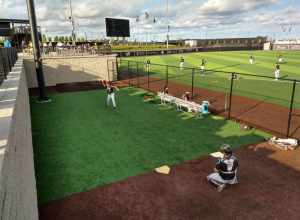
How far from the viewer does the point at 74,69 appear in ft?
85.9

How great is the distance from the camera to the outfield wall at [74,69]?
78.5 ft

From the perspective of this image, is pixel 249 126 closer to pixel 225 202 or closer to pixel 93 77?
pixel 225 202

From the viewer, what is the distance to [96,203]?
636 centimetres

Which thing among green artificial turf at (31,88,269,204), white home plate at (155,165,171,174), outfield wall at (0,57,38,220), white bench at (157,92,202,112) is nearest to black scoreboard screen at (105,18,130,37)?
green artificial turf at (31,88,269,204)

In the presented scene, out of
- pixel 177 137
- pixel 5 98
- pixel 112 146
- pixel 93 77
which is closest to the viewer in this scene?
pixel 5 98

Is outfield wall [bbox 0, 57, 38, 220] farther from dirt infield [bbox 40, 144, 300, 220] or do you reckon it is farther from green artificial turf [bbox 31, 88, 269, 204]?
green artificial turf [bbox 31, 88, 269, 204]

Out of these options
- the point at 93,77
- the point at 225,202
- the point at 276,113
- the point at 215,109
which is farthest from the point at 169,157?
the point at 93,77

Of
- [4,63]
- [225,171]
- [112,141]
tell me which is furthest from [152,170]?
[4,63]

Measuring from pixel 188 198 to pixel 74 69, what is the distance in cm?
2279

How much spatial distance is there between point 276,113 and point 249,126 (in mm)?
3261

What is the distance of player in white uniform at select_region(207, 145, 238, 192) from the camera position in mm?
6641

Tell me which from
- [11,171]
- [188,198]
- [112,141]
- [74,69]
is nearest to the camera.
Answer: [11,171]

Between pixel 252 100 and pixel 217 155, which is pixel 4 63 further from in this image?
pixel 252 100

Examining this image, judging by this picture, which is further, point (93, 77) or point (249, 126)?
point (93, 77)
